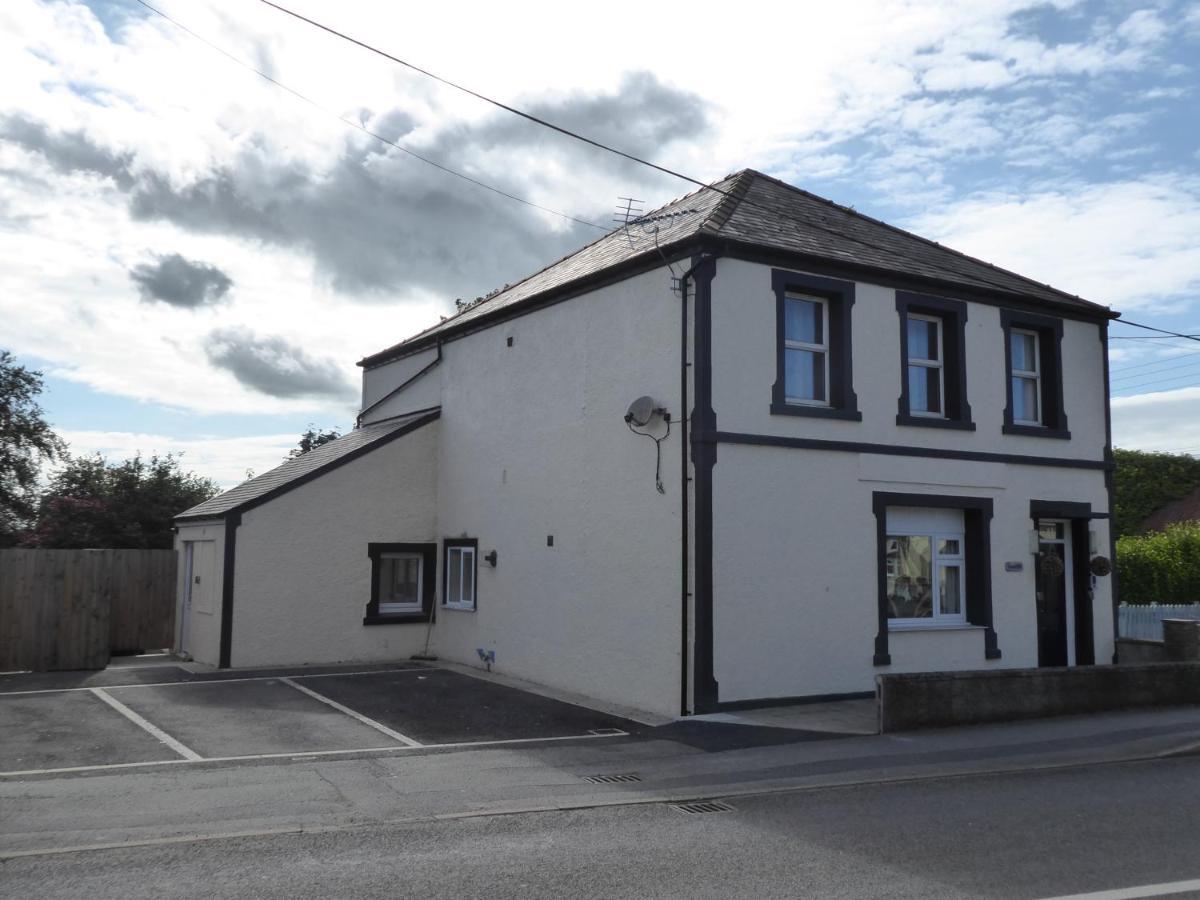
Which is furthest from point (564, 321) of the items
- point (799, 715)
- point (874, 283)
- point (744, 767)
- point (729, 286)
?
point (744, 767)

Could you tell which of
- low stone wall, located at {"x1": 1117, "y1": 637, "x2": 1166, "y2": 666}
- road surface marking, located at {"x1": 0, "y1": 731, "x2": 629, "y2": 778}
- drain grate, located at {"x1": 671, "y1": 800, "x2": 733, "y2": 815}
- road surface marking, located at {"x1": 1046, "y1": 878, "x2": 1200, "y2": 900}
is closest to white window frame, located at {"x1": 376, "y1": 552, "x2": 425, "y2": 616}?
road surface marking, located at {"x1": 0, "y1": 731, "x2": 629, "y2": 778}

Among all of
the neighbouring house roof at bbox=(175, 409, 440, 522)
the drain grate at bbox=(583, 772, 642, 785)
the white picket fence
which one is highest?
the neighbouring house roof at bbox=(175, 409, 440, 522)

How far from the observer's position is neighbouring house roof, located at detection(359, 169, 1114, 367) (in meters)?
13.7

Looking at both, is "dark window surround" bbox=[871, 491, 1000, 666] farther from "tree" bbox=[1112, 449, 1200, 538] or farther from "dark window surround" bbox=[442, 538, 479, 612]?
"tree" bbox=[1112, 449, 1200, 538]

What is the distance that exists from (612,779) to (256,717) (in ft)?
17.4

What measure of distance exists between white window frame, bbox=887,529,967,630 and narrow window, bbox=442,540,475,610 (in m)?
7.25

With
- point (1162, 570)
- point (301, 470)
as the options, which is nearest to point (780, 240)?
point (301, 470)

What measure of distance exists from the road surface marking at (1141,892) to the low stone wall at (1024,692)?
5.36 meters

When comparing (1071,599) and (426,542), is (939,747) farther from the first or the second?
(426,542)

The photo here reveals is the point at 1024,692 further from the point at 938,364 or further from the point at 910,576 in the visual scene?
the point at 938,364

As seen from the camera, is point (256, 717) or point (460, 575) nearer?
point (256, 717)

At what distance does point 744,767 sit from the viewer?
9641mm

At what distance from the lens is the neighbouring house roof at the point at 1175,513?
35.7 meters

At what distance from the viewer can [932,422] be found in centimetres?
1466
